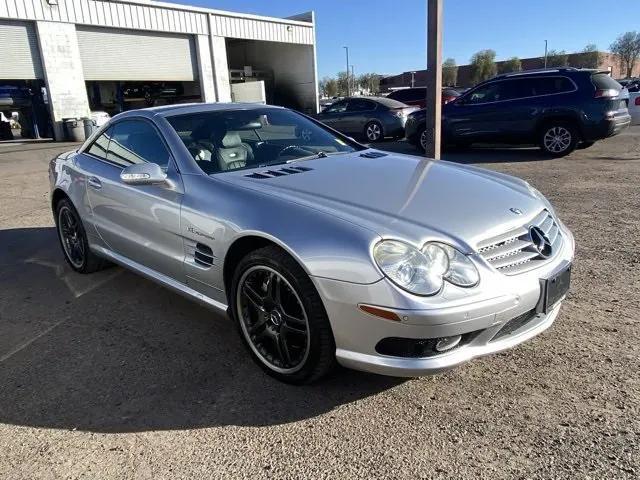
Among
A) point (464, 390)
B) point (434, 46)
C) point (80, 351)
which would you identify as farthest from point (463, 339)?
point (434, 46)

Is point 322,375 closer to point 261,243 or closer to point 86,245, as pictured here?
point 261,243

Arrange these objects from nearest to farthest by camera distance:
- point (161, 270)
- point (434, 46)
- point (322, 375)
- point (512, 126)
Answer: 1. point (322, 375)
2. point (161, 270)
3. point (434, 46)
4. point (512, 126)

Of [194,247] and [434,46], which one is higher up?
[434,46]

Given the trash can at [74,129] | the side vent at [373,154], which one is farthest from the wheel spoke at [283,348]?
the trash can at [74,129]

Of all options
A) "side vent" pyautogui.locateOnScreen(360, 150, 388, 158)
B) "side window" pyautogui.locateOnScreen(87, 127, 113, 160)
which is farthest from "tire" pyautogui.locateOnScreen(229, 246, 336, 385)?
"side window" pyautogui.locateOnScreen(87, 127, 113, 160)

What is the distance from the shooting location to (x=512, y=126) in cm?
1058

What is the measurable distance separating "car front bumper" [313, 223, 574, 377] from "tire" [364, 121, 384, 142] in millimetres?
12391

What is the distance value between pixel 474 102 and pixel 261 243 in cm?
956

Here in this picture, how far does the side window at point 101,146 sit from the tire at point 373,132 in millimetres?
10776

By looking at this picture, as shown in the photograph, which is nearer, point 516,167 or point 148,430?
point 148,430

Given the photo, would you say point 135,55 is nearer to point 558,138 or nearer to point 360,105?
point 360,105

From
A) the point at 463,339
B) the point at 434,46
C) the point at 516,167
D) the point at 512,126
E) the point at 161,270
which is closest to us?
the point at 463,339

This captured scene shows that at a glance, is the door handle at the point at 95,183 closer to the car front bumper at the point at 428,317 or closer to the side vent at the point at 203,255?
the side vent at the point at 203,255

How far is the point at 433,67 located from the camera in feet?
21.1
